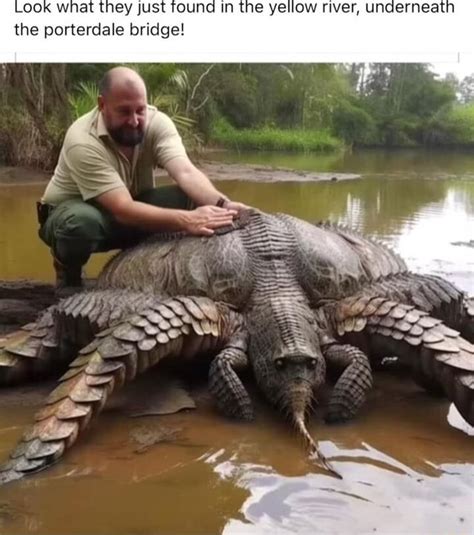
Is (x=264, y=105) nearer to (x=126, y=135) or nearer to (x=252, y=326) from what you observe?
(x=126, y=135)

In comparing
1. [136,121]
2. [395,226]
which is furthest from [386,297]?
[395,226]

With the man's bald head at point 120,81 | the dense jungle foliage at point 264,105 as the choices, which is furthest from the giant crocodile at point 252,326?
the dense jungle foliage at point 264,105

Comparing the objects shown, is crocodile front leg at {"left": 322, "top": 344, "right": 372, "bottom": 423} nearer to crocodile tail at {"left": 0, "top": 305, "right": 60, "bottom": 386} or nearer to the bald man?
the bald man

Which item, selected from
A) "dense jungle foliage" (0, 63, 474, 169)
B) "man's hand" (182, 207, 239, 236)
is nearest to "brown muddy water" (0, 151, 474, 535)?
"man's hand" (182, 207, 239, 236)

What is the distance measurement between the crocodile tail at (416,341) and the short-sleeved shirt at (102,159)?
1.04m

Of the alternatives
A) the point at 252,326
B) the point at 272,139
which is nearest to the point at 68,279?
the point at 252,326

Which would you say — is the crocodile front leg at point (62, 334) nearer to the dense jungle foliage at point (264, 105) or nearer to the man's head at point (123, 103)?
the man's head at point (123, 103)

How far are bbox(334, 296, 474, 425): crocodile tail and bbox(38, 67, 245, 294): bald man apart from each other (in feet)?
1.97

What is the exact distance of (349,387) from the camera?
2031 mm

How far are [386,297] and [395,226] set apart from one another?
3.52 m

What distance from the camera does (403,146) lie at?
18.1 meters

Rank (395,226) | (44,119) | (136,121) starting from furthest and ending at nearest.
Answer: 1. (44,119)
2. (395,226)
3. (136,121)

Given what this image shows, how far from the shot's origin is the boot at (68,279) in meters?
3.01
